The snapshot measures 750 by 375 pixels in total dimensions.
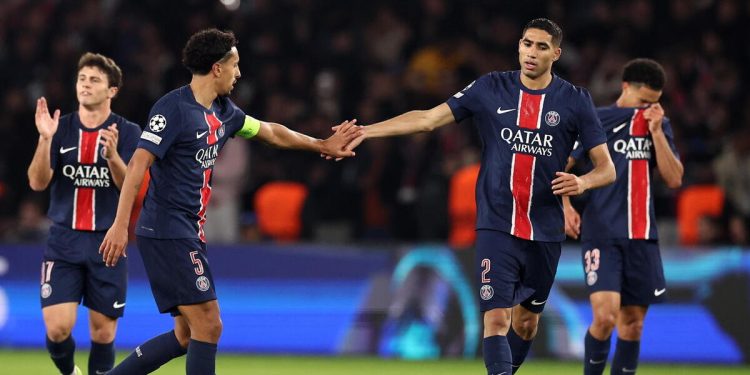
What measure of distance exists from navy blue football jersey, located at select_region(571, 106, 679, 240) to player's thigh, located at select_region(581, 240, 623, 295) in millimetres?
70

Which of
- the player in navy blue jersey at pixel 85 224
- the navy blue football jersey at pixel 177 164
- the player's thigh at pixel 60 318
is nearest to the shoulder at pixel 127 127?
the player in navy blue jersey at pixel 85 224

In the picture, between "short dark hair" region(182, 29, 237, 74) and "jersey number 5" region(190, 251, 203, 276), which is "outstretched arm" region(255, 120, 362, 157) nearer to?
"short dark hair" region(182, 29, 237, 74)

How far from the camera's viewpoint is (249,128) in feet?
25.2

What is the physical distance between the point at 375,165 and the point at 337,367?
340 cm

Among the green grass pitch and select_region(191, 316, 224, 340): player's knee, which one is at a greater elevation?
select_region(191, 316, 224, 340): player's knee

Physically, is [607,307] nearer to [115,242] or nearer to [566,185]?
[566,185]

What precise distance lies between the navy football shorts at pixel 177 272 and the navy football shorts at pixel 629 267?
290 cm

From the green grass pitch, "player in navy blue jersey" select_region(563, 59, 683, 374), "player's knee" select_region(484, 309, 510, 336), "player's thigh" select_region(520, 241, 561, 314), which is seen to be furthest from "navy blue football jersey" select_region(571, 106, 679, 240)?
the green grass pitch

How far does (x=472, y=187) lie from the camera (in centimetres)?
→ 1294

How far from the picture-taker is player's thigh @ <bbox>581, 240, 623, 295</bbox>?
8703 mm

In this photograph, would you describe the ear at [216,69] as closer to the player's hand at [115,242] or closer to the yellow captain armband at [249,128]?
the yellow captain armband at [249,128]

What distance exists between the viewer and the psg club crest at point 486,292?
746 centimetres

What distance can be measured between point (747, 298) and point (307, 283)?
4235 mm

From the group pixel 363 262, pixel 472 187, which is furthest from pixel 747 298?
pixel 363 262
